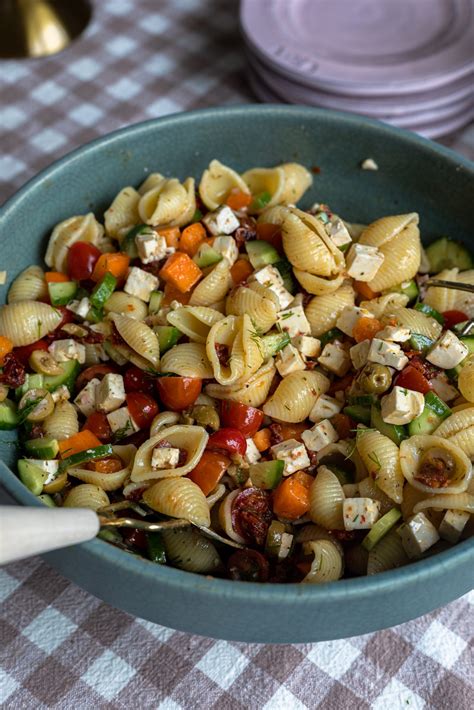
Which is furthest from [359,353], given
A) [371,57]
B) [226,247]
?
[371,57]

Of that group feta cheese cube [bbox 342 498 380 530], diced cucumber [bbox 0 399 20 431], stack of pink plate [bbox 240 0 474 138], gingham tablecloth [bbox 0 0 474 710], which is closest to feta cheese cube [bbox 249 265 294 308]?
feta cheese cube [bbox 342 498 380 530]

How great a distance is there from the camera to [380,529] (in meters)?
1.95

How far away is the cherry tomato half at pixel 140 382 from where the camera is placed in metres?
2.29

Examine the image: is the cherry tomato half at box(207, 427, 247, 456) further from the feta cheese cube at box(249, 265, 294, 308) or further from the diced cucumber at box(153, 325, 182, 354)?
the feta cheese cube at box(249, 265, 294, 308)

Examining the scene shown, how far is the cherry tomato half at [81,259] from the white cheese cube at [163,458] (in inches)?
28.3

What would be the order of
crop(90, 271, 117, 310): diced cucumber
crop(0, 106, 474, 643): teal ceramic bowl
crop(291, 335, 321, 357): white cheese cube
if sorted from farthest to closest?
1. crop(0, 106, 474, 643): teal ceramic bowl
2. crop(90, 271, 117, 310): diced cucumber
3. crop(291, 335, 321, 357): white cheese cube

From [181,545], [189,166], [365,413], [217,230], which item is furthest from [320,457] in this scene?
[189,166]

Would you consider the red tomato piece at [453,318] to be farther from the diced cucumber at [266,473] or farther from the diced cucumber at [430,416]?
the diced cucumber at [266,473]

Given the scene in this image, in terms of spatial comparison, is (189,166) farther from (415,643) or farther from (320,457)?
(415,643)

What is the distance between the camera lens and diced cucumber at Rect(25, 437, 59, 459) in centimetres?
208

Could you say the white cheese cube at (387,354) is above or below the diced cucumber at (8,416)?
below

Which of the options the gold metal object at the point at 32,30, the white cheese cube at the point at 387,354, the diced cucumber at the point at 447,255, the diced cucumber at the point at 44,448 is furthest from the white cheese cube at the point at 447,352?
the gold metal object at the point at 32,30

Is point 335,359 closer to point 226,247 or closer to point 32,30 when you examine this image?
point 226,247

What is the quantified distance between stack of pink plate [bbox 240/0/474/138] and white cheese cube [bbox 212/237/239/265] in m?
1.02
